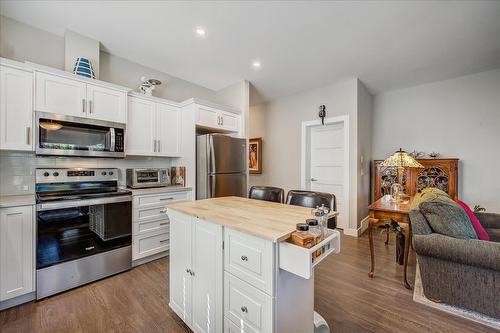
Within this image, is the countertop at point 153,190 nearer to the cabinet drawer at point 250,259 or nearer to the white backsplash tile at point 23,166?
the white backsplash tile at point 23,166

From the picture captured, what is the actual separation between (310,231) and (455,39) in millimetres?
3171

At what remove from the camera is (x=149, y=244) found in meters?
2.72

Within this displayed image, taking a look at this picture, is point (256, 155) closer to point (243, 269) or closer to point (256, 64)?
point (256, 64)

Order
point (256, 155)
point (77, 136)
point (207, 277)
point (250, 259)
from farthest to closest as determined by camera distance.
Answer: point (256, 155)
point (77, 136)
point (207, 277)
point (250, 259)

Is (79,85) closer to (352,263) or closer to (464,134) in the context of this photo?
(352,263)

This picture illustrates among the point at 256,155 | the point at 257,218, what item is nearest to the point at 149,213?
the point at 257,218

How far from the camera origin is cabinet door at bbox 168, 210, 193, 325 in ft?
5.17

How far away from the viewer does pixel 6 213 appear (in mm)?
1810

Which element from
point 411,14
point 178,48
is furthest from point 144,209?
point 411,14

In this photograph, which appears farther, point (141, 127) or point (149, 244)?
point (141, 127)

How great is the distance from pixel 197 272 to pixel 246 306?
46 cm

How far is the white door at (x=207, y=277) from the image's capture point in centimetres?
133

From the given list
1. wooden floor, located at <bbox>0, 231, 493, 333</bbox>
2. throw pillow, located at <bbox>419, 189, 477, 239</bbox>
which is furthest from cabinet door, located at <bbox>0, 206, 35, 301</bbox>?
throw pillow, located at <bbox>419, 189, 477, 239</bbox>

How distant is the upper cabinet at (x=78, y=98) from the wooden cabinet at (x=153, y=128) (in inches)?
7.4
